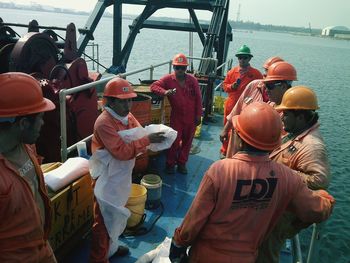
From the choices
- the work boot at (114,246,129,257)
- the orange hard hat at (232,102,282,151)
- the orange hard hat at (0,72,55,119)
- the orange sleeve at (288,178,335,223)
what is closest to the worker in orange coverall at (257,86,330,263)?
the orange sleeve at (288,178,335,223)

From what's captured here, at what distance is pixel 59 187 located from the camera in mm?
2898

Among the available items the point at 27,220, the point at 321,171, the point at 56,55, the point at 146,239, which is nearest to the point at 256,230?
the point at 321,171

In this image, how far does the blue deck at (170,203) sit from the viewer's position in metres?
3.49

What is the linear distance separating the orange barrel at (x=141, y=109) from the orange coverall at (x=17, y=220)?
10.5ft

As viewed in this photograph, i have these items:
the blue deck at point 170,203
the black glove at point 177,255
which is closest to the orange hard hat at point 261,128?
the black glove at point 177,255

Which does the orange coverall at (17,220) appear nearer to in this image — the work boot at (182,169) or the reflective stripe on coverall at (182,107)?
the reflective stripe on coverall at (182,107)

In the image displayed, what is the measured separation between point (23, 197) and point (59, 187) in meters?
1.16

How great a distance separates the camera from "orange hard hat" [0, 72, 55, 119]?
175 cm

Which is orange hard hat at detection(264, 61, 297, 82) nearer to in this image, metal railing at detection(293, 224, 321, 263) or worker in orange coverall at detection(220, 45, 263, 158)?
metal railing at detection(293, 224, 321, 263)

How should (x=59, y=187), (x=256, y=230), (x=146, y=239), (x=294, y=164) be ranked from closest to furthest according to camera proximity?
(x=256, y=230), (x=294, y=164), (x=59, y=187), (x=146, y=239)

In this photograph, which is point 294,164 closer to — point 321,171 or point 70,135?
point 321,171

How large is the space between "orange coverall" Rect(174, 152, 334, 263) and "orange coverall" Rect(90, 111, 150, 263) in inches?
40.4

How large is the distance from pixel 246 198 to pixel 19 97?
4.63 feet

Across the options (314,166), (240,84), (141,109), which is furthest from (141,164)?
(314,166)
